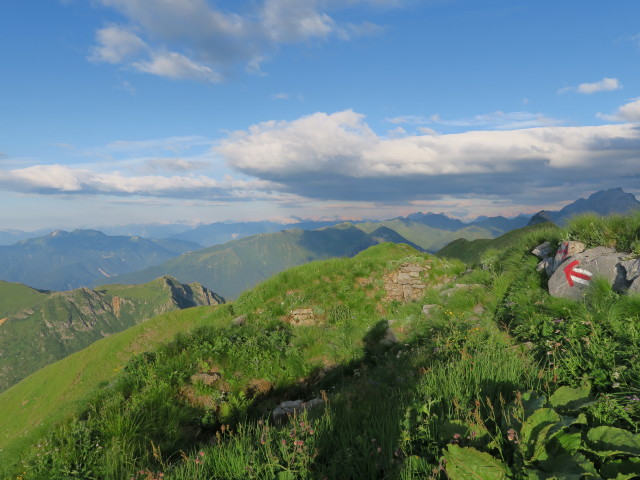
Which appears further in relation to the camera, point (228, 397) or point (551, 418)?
point (228, 397)

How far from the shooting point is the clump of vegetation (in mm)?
3359

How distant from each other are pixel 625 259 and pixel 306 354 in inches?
400

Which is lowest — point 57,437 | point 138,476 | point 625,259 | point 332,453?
point 57,437

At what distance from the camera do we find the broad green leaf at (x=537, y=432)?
2947 millimetres

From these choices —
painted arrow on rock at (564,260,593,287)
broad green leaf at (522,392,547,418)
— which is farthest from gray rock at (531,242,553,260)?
broad green leaf at (522,392,547,418)

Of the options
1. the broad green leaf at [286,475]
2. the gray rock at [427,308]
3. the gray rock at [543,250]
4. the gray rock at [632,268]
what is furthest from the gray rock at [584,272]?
the broad green leaf at [286,475]

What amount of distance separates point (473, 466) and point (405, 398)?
209cm

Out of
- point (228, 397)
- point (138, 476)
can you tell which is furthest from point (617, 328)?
point (228, 397)

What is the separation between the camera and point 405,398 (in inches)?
196

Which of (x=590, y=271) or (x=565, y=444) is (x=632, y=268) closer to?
(x=590, y=271)

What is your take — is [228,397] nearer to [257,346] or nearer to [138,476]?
[257,346]

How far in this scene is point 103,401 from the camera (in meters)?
7.56

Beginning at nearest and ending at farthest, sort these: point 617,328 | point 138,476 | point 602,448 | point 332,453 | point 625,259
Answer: point 602,448, point 332,453, point 138,476, point 617,328, point 625,259

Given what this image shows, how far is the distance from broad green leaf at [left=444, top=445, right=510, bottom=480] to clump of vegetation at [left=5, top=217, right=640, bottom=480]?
0.04 feet
